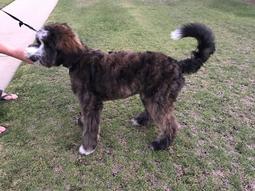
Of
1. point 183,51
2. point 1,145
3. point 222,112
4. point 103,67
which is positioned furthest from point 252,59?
point 1,145

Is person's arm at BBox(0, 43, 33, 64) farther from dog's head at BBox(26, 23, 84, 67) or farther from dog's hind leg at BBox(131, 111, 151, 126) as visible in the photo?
dog's hind leg at BBox(131, 111, 151, 126)

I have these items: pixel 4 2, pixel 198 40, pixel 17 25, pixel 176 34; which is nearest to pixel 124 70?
pixel 176 34

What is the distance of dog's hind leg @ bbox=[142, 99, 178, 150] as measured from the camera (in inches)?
128

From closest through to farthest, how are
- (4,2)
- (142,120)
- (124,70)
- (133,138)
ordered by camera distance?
1. (124,70)
2. (133,138)
3. (142,120)
4. (4,2)

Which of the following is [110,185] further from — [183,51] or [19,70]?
[183,51]

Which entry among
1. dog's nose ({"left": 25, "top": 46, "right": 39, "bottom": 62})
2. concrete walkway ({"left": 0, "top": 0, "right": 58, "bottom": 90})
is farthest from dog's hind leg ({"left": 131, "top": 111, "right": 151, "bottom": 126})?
concrete walkway ({"left": 0, "top": 0, "right": 58, "bottom": 90})

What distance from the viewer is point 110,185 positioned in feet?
10.1

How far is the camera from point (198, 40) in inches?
124

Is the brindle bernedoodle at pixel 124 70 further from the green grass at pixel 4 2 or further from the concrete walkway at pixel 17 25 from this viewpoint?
the green grass at pixel 4 2

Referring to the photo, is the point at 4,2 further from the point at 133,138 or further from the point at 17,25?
the point at 133,138

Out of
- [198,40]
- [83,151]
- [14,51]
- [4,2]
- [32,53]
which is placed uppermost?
[32,53]

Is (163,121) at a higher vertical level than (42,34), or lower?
lower

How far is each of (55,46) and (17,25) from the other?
443 cm

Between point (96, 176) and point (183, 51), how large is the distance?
3450 millimetres
